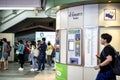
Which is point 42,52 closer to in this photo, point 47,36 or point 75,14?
point 47,36

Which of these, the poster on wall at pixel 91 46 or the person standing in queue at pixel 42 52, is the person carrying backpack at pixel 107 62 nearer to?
the poster on wall at pixel 91 46

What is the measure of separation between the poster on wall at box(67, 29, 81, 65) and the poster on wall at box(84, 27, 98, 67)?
0.32 meters

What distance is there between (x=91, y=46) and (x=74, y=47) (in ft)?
2.60

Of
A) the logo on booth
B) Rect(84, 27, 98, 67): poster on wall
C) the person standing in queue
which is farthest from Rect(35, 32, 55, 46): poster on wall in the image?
Rect(84, 27, 98, 67): poster on wall

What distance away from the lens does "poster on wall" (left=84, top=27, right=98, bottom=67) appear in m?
10.6

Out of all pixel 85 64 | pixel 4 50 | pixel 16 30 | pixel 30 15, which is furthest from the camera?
pixel 16 30

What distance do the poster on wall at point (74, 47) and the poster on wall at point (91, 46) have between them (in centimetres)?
32

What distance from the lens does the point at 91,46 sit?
35.2 ft

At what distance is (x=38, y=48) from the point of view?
57.9ft

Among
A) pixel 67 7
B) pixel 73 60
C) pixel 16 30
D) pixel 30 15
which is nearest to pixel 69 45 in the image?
pixel 73 60

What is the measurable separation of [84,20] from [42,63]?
7.67 m

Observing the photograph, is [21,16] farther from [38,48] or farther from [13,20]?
[38,48]

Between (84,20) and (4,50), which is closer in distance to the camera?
(84,20)

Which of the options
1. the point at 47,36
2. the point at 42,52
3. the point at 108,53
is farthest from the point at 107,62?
Result: the point at 47,36
